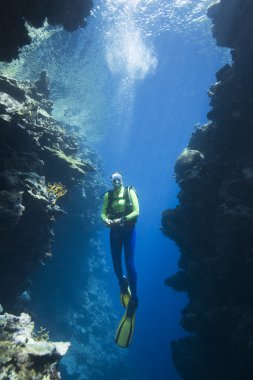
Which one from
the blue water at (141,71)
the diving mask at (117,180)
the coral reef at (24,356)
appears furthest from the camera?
the blue water at (141,71)

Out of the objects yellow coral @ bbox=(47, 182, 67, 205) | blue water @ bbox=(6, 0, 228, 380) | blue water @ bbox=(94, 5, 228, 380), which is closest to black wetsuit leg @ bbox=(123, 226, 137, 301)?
yellow coral @ bbox=(47, 182, 67, 205)

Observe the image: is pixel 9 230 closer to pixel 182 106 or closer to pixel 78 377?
pixel 78 377

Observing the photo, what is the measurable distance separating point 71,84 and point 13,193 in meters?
21.2

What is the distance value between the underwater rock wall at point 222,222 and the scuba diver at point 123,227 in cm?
273

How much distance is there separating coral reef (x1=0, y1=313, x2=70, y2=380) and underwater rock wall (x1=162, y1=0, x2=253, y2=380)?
5.63 metres

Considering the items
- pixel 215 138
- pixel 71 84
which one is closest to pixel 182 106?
pixel 71 84

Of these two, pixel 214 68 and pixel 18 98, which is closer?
pixel 18 98

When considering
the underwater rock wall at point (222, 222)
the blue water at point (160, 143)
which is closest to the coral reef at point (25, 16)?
the underwater rock wall at point (222, 222)

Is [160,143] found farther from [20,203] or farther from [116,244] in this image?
[20,203]

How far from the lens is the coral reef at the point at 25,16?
25.4 ft

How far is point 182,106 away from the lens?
5091cm

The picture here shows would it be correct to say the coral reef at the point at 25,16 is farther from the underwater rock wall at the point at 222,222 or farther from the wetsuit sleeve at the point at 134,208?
the underwater rock wall at the point at 222,222

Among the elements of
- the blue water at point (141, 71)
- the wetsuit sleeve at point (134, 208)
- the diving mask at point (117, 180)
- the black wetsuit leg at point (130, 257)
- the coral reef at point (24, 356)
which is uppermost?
the blue water at point (141, 71)

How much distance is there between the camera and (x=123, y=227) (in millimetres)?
9781
